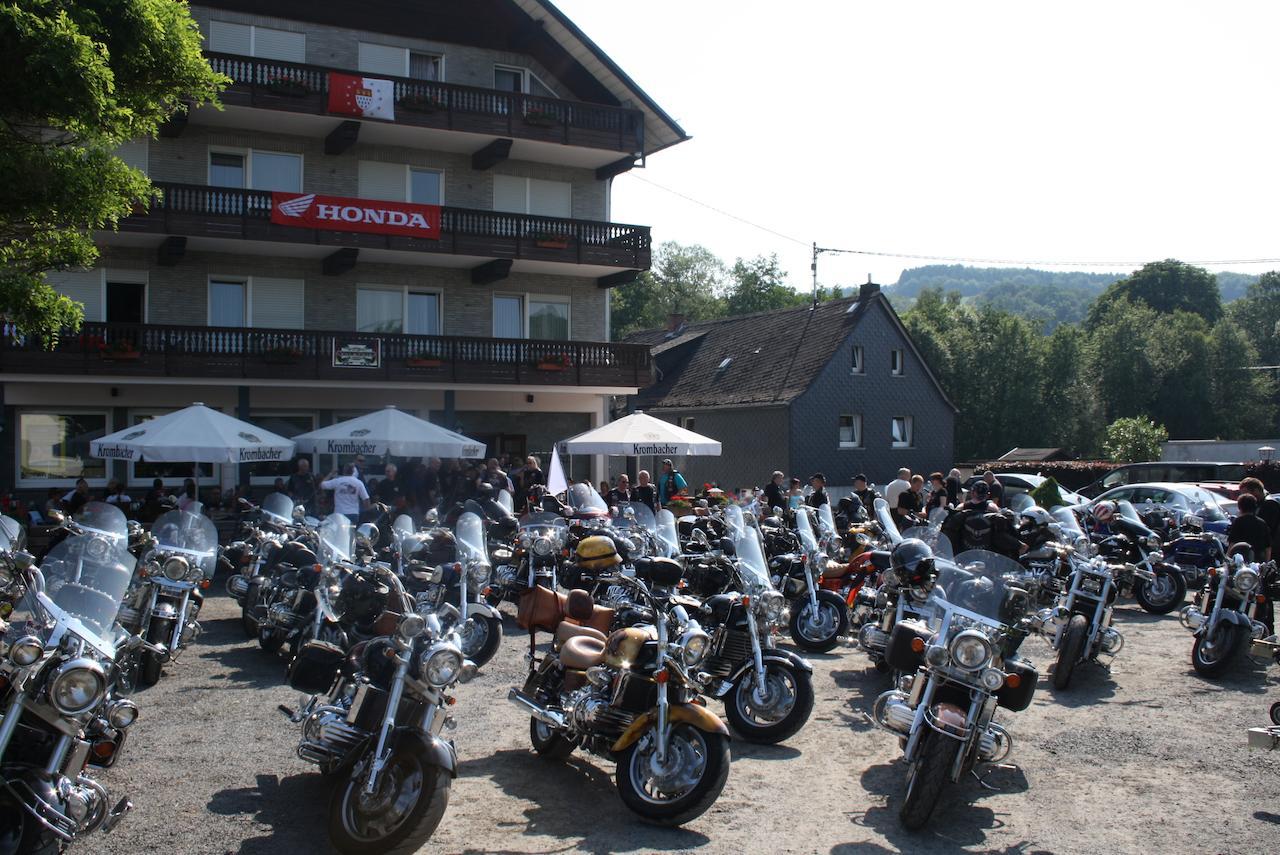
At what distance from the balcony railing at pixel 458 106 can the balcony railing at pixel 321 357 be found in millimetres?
4906

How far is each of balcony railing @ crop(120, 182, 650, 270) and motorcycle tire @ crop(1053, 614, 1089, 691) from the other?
1840cm

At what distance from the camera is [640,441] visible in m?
18.2

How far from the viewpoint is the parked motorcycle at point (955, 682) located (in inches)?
228

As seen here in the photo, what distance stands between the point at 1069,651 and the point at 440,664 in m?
6.15

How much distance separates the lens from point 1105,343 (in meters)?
60.0

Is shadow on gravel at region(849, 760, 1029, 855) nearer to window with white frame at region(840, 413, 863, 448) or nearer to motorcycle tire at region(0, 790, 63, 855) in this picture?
motorcycle tire at region(0, 790, 63, 855)

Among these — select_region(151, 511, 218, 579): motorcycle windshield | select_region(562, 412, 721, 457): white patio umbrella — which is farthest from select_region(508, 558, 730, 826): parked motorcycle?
select_region(562, 412, 721, 457): white patio umbrella

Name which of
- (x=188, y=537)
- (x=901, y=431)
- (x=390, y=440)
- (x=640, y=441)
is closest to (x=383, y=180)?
(x=390, y=440)

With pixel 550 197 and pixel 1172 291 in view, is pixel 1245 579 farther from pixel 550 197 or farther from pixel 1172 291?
pixel 1172 291

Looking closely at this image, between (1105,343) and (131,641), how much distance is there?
61684mm

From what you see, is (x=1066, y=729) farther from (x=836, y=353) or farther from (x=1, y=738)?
(x=836, y=353)

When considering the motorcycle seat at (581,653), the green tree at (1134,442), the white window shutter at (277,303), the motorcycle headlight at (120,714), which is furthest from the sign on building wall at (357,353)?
the green tree at (1134,442)

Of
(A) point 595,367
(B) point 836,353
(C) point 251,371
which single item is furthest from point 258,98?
(B) point 836,353

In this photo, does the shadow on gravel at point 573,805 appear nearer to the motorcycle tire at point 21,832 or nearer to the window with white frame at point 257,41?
the motorcycle tire at point 21,832
